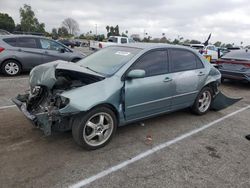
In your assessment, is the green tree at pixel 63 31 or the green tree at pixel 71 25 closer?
the green tree at pixel 63 31

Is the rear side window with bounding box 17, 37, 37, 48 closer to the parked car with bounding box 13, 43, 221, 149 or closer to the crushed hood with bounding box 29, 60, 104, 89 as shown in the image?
the parked car with bounding box 13, 43, 221, 149

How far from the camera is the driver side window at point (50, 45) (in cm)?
851

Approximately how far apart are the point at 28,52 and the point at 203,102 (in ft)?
21.9

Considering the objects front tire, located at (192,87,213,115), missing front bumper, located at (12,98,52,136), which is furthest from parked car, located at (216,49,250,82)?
missing front bumper, located at (12,98,52,136)

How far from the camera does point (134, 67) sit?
3559mm

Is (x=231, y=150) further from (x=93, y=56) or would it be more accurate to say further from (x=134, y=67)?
(x=93, y=56)

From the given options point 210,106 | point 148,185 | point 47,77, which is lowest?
point 148,185

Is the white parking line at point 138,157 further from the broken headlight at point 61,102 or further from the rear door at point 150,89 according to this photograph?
the broken headlight at point 61,102

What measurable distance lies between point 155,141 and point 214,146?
1001 mm

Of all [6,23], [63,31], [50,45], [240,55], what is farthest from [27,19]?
[240,55]

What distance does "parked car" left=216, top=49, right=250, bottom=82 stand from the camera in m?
7.59

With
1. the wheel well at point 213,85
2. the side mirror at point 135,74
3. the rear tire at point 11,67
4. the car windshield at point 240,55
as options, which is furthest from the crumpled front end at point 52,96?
the car windshield at point 240,55

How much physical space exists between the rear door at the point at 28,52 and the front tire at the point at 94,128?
6.13m

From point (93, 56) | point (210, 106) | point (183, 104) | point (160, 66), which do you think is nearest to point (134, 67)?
point (160, 66)
